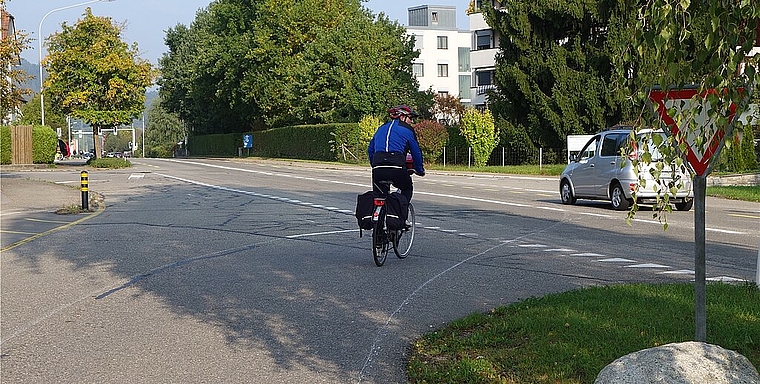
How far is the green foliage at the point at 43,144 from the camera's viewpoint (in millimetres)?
49434

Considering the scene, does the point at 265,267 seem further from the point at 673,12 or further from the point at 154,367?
the point at 673,12

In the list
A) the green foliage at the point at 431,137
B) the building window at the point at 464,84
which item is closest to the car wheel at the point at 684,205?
the green foliage at the point at 431,137

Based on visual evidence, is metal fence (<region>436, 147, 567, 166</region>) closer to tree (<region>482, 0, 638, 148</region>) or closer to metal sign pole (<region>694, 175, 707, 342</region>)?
tree (<region>482, 0, 638, 148</region>)

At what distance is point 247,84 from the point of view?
75.6m

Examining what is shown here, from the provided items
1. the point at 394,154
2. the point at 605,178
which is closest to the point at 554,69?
the point at 605,178

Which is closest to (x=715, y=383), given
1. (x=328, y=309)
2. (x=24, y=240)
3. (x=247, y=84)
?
(x=328, y=309)

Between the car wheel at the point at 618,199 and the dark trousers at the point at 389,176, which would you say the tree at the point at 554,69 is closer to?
the car wheel at the point at 618,199

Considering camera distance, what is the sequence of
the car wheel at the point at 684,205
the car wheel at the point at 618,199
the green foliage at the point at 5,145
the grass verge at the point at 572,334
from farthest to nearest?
the green foliage at the point at 5,145 < the car wheel at the point at 618,199 < the car wheel at the point at 684,205 < the grass verge at the point at 572,334

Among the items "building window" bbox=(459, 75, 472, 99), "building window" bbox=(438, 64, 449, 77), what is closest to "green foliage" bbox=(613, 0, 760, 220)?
"building window" bbox=(459, 75, 472, 99)

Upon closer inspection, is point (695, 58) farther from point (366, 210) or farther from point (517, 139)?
point (517, 139)

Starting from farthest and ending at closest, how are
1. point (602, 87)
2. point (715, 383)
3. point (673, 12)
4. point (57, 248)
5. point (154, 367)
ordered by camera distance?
point (602, 87)
point (57, 248)
point (154, 367)
point (715, 383)
point (673, 12)

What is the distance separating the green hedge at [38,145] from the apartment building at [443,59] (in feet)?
181

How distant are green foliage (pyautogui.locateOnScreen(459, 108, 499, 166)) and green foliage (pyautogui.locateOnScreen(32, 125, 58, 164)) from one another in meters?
21.1

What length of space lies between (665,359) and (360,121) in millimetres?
57026
